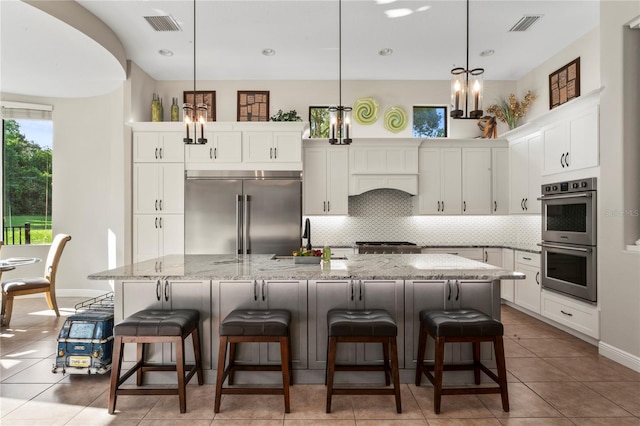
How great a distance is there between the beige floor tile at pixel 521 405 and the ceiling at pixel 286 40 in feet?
11.8

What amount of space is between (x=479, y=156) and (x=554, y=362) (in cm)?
321

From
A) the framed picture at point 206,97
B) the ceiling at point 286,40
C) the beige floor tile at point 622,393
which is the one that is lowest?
the beige floor tile at point 622,393

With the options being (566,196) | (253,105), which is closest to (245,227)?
(253,105)

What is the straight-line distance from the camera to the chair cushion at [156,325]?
2.45 m

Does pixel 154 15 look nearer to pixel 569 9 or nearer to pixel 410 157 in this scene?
pixel 410 157

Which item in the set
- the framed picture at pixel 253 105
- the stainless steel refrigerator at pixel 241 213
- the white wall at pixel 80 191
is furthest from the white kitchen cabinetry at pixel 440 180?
the white wall at pixel 80 191

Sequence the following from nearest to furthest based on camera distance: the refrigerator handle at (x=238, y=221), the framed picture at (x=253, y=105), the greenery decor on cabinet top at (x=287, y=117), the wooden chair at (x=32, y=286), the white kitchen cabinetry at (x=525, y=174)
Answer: the wooden chair at (x=32, y=286) → the white kitchen cabinetry at (x=525, y=174) → the refrigerator handle at (x=238, y=221) → the greenery decor on cabinet top at (x=287, y=117) → the framed picture at (x=253, y=105)

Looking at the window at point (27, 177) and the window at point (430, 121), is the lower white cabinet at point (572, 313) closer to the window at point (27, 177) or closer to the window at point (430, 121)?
the window at point (430, 121)

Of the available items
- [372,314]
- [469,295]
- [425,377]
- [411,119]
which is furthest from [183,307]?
[411,119]

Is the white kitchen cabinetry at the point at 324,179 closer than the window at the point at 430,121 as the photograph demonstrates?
Yes

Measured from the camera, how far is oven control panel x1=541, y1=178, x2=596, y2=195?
149 inches

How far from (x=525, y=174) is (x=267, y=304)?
4112 millimetres

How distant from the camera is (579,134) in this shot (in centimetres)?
402

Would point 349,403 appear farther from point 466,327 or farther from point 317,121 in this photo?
point 317,121
